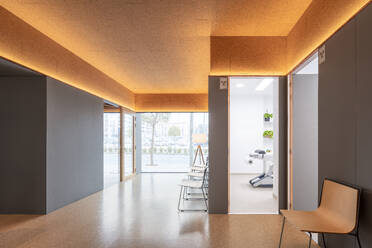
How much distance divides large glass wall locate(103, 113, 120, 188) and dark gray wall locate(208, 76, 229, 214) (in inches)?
143

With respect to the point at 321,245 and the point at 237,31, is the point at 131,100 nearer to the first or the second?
the point at 237,31

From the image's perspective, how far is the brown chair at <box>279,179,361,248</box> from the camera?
6.95 feet

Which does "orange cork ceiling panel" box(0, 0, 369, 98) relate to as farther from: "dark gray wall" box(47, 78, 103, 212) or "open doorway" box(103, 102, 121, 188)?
"open doorway" box(103, 102, 121, 188)

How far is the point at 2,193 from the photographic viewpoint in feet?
13.4

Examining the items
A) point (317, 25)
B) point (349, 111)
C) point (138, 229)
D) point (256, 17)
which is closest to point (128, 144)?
point (138, 229)

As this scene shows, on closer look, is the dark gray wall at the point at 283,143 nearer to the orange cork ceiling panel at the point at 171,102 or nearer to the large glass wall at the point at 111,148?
the large glass wall at the point at 111,148

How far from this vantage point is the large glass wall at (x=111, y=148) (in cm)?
687

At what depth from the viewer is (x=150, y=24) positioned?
360 cm

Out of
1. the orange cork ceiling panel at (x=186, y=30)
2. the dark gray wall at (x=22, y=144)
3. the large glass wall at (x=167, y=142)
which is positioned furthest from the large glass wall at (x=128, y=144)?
the dark gray wall at (x=22, y=144)

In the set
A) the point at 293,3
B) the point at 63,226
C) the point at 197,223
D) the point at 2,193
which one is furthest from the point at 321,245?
the point at 2,193

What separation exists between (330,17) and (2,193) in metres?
5.30

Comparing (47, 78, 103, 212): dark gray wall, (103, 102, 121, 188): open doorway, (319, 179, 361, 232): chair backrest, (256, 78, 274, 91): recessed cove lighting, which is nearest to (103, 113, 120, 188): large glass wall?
(103, 102, 121, 188): open doorway

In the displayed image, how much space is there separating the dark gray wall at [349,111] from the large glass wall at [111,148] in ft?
18.0

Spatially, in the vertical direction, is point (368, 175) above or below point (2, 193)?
above
